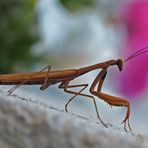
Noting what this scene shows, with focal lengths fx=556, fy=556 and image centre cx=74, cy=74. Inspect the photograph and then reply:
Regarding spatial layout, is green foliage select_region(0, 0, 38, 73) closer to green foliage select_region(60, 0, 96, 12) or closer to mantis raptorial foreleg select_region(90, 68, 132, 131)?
green foliage select_region(60, 0, 96, 12)

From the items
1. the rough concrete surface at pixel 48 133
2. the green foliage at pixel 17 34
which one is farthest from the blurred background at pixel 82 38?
the rough concrete surface at pixel 48 133

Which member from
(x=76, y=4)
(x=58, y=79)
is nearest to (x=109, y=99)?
(x=58, y=79)

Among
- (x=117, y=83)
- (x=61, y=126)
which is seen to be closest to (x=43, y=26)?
(x=117, y=83)

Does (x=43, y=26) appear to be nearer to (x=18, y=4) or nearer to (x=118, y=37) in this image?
(x=18, y=4)

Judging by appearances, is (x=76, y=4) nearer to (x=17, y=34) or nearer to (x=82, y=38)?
(x=82, y=38)

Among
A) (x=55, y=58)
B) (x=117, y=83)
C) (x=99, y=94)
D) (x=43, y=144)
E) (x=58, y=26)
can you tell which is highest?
(x=58, y=26)

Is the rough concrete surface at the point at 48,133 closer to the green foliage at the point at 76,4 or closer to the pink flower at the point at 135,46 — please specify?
the pink flower at the point at 135,46
